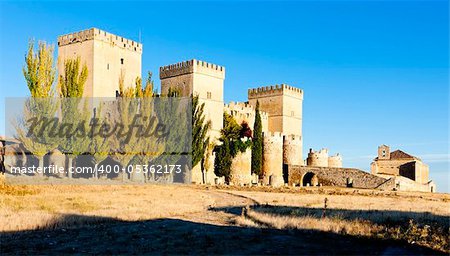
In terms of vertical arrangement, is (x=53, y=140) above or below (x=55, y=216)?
above

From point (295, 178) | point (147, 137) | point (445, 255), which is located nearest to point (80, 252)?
point (445, 255)

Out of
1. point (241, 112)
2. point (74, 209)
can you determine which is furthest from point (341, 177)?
point (74, 209)

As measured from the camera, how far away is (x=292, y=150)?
48.8 meters

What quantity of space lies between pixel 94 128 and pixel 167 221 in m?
20.9

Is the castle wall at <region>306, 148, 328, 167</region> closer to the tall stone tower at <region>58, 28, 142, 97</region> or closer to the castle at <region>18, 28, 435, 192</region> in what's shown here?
the castle at <region>18, 28, 435, 192</region>

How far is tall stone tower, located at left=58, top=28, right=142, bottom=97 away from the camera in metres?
39.3

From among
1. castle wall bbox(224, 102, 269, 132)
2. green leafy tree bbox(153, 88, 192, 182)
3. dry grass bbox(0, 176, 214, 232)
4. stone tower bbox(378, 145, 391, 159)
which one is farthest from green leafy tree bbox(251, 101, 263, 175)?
dry grass bbox(0, 176, 214, 232)

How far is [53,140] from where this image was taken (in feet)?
104

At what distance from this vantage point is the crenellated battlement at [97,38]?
131 ft

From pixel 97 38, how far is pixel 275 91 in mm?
22308

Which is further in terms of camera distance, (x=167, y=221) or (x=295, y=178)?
(x=295, y=178)

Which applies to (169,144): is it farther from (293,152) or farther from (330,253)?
(330,253)

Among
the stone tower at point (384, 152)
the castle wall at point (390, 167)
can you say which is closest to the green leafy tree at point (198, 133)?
the castle wall at point (390, 167)

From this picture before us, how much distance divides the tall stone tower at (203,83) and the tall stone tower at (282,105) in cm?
1171
